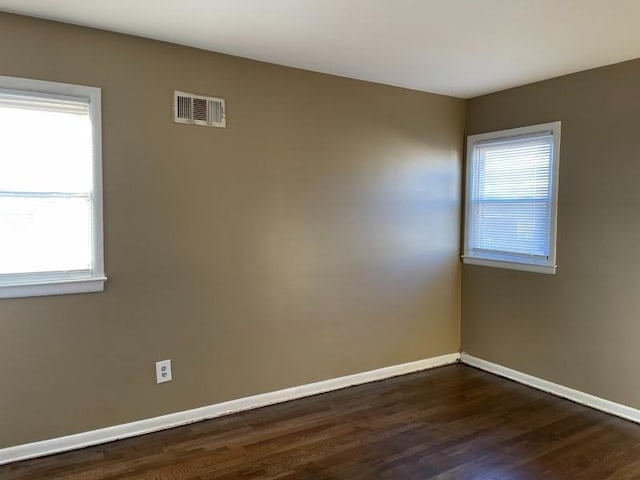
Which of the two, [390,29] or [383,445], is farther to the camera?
[383,445]

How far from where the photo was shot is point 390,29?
2621 millimetres

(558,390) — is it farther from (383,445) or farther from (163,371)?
(163,371)

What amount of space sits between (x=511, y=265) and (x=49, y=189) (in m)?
3.40

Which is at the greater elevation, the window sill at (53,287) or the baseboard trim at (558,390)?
the window sill at (53,287)

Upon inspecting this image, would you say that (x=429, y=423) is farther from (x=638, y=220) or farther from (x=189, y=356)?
(x=638, y=220)

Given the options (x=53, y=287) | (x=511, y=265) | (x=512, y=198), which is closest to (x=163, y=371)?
(x=53, y=287)

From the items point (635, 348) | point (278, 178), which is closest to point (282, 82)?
point (278, 178)

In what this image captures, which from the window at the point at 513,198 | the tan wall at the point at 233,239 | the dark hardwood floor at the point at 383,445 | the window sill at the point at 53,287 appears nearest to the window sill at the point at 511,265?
the window at the point at 513,198

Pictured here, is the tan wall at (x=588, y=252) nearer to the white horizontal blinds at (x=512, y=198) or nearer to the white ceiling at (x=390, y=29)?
the white horizontal blinds at (x=512, y=198)

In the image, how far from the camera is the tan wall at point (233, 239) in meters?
2.64

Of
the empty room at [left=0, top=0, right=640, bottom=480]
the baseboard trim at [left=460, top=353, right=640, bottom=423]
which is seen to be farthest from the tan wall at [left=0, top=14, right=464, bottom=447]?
the baseboard trim at [left=460, top=353, right=640, bottom=423]

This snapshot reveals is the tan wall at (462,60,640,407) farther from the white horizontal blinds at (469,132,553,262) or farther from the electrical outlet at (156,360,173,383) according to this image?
the electrical outlet at (156,360,173,383)

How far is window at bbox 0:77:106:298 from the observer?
8.17ft

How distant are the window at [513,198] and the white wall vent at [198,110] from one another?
2339mm
